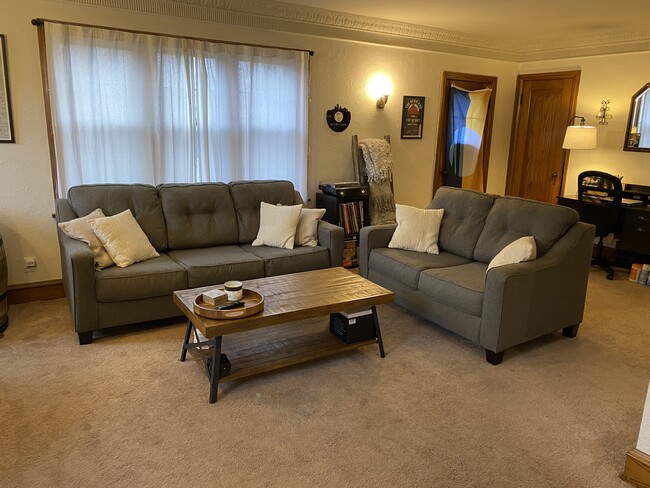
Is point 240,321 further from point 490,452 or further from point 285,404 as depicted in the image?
point 490,452

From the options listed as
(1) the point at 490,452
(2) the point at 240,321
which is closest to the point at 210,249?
(2) the point at 240,321

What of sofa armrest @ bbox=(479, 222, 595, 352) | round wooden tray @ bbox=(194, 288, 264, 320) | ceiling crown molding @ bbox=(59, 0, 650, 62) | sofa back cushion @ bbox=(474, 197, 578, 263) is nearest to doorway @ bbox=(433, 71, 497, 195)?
ceiling crown molding @ bbox=(59, 0, 650, 62)

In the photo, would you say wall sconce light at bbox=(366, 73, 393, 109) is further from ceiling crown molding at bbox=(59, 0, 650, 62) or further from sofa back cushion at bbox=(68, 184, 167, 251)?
sofa back cushion at bbox=(68, 184, 167, 251)

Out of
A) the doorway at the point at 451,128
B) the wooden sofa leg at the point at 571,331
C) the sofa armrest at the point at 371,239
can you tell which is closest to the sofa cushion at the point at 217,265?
the sofa armrest at the point at 371,239

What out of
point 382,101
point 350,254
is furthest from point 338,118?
point 350,254

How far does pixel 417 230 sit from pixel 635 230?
2441 mm

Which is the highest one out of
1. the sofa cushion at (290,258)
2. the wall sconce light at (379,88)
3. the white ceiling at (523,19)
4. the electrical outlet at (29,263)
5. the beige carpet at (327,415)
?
the white ceiling at (523,19)

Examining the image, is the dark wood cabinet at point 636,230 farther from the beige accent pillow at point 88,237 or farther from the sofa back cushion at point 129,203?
the beige accent pillow at point 88,237

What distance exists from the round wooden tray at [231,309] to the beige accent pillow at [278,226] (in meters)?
1.26

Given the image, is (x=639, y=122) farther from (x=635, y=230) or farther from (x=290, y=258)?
(x=290, y=258)

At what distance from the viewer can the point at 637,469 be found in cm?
211

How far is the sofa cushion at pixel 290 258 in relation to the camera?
12.6ft

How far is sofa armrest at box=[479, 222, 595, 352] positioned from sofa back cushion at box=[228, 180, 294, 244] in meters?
2.04

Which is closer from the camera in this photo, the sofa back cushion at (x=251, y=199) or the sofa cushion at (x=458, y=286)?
the sofa cushion at (x=458, y=286)
